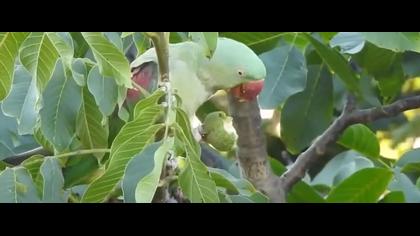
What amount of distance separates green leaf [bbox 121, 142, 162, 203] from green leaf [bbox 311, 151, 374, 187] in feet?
3.00

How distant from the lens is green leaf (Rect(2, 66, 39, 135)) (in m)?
0.97

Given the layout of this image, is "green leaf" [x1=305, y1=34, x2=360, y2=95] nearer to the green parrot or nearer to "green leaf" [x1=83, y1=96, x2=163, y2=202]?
the green parrot

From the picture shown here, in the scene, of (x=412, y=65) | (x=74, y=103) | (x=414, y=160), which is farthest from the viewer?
(x=412, y=65)

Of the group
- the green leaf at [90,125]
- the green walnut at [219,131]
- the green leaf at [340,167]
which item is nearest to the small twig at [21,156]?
the green leaf at [90,125]

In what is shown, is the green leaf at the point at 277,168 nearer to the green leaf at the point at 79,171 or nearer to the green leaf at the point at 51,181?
the green leaf at the point at 79,171

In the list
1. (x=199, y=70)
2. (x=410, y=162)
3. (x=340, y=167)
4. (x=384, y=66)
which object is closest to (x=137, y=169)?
(x=199, y=70)

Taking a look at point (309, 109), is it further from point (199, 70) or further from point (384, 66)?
point (199, 70)

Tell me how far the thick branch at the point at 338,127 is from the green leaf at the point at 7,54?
2.43 ft

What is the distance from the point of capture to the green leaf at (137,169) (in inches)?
31.6

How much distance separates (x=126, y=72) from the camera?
89 cm
